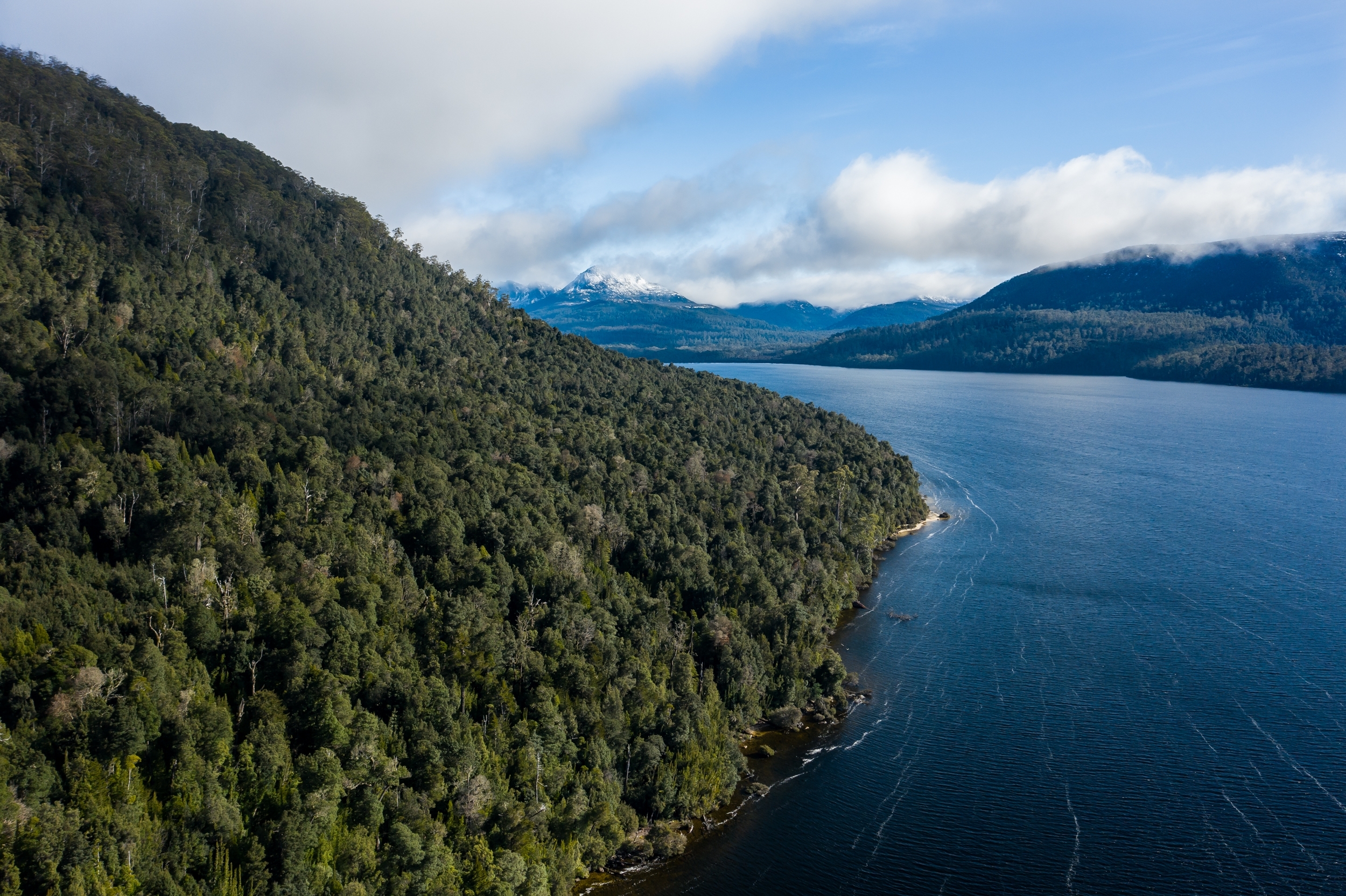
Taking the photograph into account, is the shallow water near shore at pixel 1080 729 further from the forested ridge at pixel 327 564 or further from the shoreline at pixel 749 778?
the forested ridge at pixel 327 564

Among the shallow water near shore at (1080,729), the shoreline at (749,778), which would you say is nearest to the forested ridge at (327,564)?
the shoreline at (749,778)

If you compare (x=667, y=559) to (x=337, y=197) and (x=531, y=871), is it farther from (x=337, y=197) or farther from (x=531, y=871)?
(x=337, y=197)

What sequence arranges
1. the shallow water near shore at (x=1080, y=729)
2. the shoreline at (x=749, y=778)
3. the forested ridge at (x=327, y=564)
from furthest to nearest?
the shoreline at (x=749, y=778), the shallow water near shore at (x=1080, y=729), the forested ridge at (x=327, y=564)

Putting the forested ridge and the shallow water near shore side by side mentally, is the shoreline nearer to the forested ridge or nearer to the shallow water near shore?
the shallow water near shore

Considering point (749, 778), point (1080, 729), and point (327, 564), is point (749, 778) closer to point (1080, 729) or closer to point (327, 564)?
point (1080, 729)

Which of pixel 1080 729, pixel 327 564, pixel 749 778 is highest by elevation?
pixel 327 564

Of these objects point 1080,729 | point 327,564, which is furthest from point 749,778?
point 327,564

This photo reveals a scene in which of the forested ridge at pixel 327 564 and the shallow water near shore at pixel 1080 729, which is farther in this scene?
the shallow water near shore at pixel 1080 729

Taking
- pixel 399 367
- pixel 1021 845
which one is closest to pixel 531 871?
pixel 1021 845
